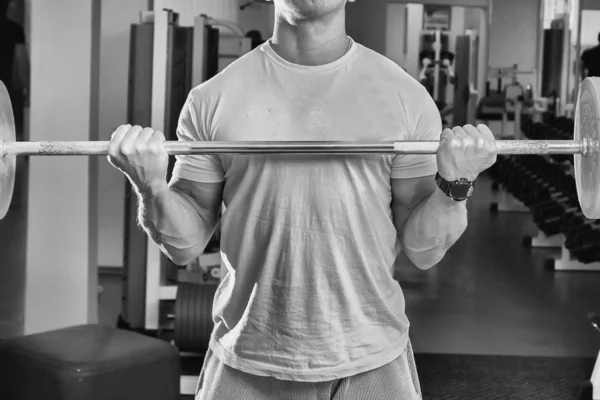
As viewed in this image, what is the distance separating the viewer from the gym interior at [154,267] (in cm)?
266

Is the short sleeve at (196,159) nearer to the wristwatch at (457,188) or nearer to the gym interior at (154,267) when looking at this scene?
the gym interior at (154,267)

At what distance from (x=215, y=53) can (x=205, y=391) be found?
268 centimetres

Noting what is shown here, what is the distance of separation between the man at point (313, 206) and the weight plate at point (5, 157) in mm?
237

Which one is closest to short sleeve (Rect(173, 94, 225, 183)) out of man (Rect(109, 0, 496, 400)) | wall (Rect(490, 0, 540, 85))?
man (Rect(109, 0, 496, 400))

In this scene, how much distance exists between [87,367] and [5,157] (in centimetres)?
113

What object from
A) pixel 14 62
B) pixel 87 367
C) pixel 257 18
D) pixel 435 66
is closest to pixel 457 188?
pixel 87 367

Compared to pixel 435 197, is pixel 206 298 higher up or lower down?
lower down

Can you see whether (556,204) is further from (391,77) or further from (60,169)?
(391,77)

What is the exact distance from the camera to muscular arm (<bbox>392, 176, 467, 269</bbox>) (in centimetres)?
126

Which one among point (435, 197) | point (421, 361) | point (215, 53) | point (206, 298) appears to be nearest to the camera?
point (435, 197)

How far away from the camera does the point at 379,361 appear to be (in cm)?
127

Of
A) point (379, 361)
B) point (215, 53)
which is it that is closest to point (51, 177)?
point (215, 53)

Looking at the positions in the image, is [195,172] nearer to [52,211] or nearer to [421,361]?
[52,211]

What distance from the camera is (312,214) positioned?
4.10 ft
